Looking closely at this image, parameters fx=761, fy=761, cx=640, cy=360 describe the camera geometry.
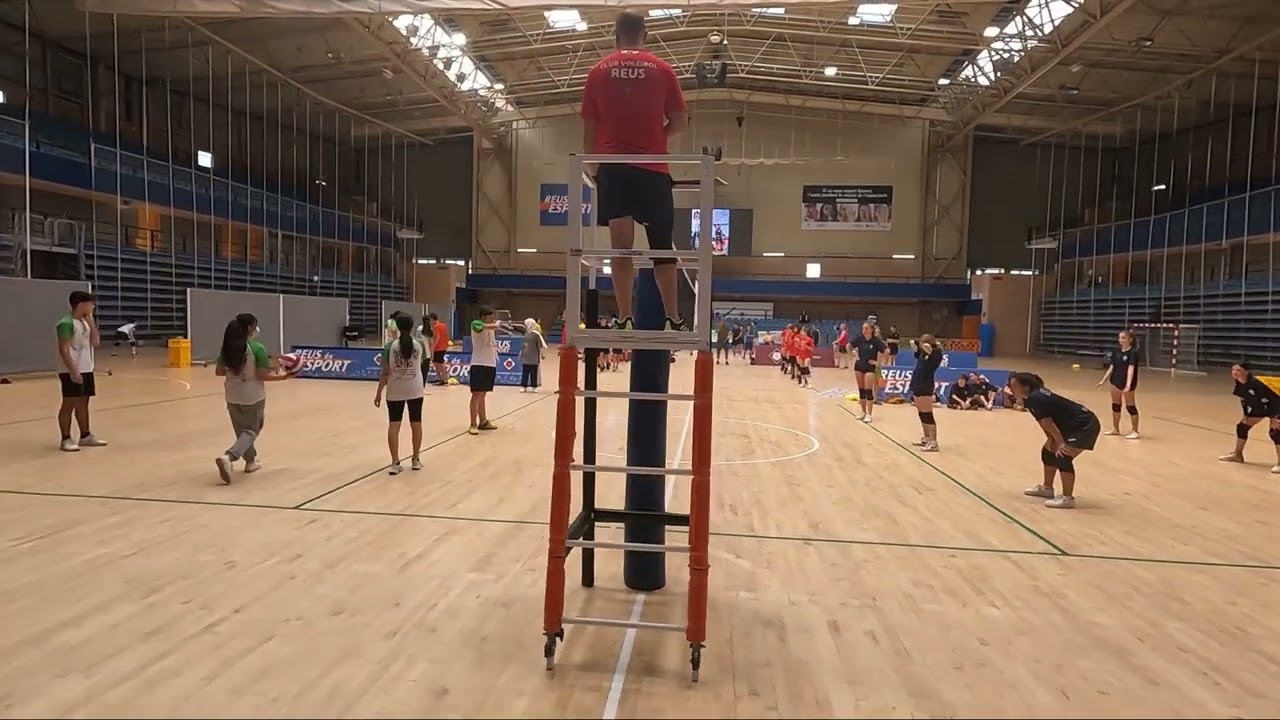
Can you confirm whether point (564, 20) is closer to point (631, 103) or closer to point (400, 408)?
point (400, 408)

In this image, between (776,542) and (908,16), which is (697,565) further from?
(908,16)

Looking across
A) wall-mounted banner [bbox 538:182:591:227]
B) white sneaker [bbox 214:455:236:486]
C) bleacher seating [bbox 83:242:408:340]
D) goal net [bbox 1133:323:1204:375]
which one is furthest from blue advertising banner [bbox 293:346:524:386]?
goal net [bbox 1133:323:1204:375]

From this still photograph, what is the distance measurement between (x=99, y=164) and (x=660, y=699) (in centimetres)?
2639

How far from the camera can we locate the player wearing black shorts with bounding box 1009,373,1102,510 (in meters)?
6.79

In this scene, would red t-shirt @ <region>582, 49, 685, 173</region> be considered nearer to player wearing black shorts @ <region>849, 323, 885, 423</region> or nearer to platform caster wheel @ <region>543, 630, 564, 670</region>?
platform caster wheel @ <region>543, 630, 564, 670</region>

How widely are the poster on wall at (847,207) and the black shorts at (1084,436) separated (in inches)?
1268

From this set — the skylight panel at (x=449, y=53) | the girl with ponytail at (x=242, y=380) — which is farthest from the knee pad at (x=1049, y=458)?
the skylight panel at (x=449, y=53)

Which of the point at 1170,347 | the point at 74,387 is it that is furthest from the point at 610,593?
the point at 1170,347

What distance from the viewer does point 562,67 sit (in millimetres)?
30922

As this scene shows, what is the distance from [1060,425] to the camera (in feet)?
22.7

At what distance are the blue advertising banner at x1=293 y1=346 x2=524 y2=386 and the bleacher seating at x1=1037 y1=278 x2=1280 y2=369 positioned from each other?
23092 millimetres

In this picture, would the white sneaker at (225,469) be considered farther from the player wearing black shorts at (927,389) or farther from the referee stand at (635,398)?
the player wearing black shorts at (927,389)

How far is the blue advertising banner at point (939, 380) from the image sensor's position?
15375mm

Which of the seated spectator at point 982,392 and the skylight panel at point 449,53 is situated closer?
the seated spectator at point 982,392
